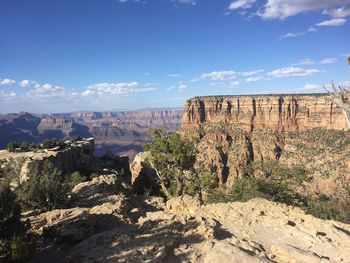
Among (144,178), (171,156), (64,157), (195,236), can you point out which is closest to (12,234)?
(195,236)

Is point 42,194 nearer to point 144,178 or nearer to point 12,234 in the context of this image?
point 12,234

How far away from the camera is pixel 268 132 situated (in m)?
114

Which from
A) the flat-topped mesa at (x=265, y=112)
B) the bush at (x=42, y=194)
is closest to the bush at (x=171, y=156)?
the bush at (x=42, y=194)

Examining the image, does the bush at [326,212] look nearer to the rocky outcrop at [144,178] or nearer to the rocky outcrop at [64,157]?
the rocky outcrop at [144,178]

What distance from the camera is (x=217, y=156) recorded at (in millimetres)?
96938

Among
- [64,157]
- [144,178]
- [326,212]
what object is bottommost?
[144,178]

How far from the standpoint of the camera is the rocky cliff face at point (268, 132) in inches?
3263

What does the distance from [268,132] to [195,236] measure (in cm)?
10428

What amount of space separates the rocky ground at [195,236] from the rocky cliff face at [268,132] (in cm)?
5721

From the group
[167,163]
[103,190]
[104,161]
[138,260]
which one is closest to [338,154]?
[104,161]

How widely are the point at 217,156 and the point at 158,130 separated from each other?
64528 millimetres

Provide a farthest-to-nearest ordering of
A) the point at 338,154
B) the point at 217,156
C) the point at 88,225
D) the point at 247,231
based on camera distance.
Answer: the point at 217,156, the point at 338,154, the point at 88,225, the point at 247,231

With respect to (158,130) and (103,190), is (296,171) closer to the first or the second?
(158,130)

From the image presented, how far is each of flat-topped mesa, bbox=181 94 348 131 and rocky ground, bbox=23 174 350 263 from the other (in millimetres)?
95761
